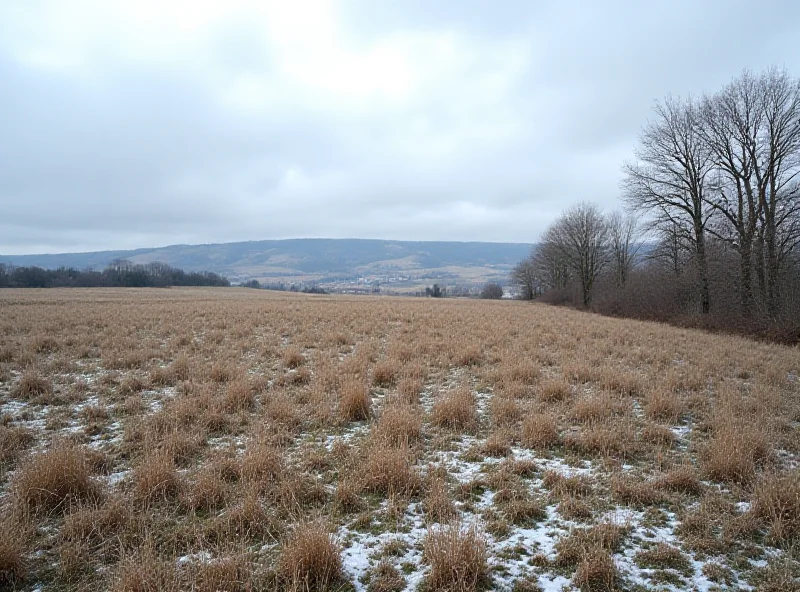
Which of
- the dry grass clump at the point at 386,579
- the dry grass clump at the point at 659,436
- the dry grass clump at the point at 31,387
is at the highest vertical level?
the dry grass clump at the point at 31,387

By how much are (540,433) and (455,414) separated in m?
1.28

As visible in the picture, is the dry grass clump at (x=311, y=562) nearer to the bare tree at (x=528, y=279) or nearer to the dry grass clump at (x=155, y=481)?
the dry grass clump at (x=155, y=481)

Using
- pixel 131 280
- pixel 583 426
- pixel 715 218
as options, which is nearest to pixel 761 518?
pixel 583 426

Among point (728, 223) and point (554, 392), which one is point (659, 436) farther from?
point (728, 223)

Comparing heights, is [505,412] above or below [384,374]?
below

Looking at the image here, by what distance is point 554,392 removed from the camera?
22.8 feet

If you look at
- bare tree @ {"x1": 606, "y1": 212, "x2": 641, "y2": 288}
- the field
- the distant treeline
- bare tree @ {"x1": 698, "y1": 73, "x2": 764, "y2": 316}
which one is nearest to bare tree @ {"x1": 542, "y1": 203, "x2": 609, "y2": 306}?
bare tree @ {"x1": 606, "y1": 212, "x2": 641, "y2": 288}

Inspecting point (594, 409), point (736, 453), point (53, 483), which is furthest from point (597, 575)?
point (53, 483)

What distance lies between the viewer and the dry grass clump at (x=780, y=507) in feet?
10.4

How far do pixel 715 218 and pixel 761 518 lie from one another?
26292 millimetres

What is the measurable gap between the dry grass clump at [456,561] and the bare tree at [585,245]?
44814 mm

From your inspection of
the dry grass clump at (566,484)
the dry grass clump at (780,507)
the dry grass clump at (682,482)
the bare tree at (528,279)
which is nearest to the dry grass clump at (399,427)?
the dry grass clump at (566,484)

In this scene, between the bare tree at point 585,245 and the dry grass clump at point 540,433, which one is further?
the bare tree at point 585,245

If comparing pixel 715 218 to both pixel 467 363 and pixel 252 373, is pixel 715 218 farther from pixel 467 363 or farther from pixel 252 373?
pixel 252 373
